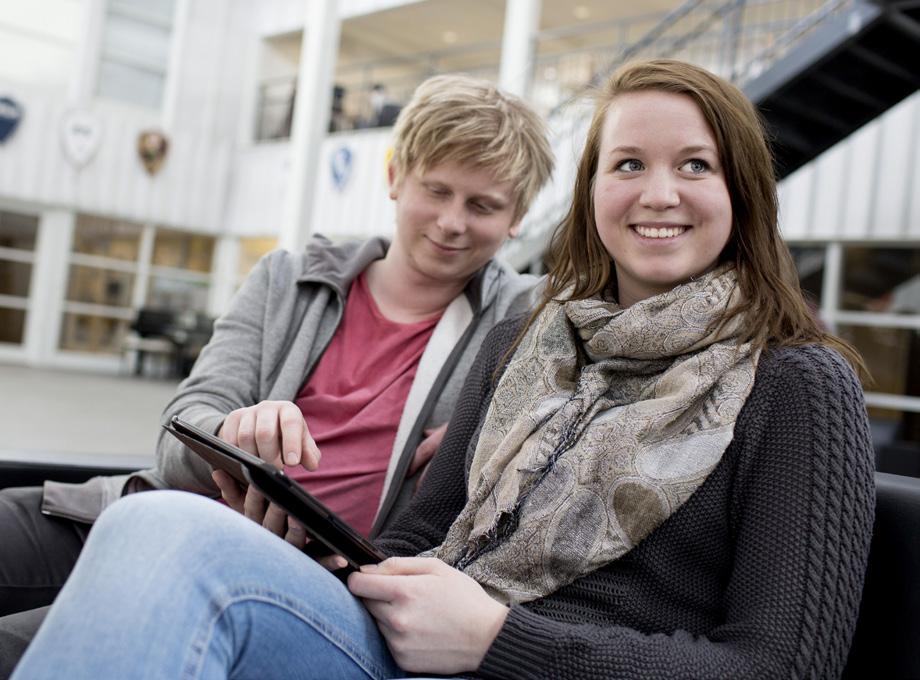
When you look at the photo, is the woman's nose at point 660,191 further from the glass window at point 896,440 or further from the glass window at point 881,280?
the glass window at point 881,280

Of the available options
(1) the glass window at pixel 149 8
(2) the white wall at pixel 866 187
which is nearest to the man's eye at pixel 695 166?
(2) the white wall at pixel 866 187

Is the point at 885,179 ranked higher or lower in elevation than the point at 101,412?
higher

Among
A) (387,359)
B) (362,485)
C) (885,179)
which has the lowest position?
(362,485)

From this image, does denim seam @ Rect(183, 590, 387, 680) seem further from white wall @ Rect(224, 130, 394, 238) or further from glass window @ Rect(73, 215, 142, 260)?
glass window @ Rect(73, 215, 142, 260)

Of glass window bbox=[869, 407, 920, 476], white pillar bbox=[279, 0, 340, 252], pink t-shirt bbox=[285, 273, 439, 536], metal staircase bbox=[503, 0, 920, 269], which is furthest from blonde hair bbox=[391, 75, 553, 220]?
white pillar bbox=[279, 0, 340, 252]

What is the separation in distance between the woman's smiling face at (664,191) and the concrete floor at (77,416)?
1401 millimetres

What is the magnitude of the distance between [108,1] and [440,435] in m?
16.2

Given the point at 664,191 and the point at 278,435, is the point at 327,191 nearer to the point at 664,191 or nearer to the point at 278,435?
the point at 278,435

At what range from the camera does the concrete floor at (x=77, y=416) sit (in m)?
5.14

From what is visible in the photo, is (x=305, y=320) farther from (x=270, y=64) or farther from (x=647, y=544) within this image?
(x=270, y=64)

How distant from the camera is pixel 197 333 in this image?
14.3 meters

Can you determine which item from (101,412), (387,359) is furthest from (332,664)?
(101,412)

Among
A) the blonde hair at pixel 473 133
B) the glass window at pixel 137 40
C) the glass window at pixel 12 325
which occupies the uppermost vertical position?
the glass window at pixel 137 40

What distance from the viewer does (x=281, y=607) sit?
114 cm
